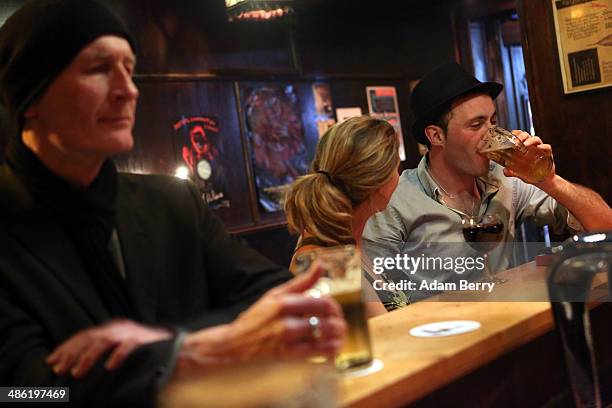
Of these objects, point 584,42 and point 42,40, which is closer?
point 42,40

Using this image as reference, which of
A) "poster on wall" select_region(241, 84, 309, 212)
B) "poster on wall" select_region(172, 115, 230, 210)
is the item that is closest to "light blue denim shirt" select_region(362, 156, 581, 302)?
"poster on wall" select_region(172, 115, 230, 210)

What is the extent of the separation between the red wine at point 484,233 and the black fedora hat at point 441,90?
842 mm

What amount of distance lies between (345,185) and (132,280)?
1.14m

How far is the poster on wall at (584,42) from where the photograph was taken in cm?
319

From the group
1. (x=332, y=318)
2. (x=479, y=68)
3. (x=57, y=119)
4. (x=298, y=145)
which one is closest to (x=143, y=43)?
(x=298, y=145)

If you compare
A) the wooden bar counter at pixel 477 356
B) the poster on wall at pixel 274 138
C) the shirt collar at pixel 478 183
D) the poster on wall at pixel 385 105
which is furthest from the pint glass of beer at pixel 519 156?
the poster on wall at pixel 385 105

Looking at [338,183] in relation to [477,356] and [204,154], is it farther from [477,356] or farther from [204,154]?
[204,154]

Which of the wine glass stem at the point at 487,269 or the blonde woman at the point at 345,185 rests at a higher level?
the blonde woman at the point at 345,185

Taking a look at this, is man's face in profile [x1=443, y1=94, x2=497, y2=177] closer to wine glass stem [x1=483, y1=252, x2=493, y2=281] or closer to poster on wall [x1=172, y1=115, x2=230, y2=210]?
wine glass stem [x1=483, y1=252, x2=493, y2=281]

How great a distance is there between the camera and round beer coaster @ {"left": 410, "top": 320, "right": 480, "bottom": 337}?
5.12ft

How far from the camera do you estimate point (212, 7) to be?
6191 millimetres

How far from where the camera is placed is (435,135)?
3.12 metres

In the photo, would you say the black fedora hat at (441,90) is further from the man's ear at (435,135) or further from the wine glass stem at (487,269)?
the wine glass stem at (487,269)

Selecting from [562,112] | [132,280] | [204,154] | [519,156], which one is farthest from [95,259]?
[204,154]
